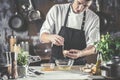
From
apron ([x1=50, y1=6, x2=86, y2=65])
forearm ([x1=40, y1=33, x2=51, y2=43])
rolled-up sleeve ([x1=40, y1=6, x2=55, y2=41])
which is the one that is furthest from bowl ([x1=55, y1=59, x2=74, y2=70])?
rolled-up sleeve ([x1=40, y1=6, x2=55, y2=41])

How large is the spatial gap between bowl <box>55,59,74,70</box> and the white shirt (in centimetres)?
35

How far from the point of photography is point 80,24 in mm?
4332

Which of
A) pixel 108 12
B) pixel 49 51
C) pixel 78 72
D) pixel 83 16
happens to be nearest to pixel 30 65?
pixel 49 51

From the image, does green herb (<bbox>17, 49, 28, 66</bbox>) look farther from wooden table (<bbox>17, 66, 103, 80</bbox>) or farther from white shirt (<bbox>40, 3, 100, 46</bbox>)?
white shirt (<bbox>40, 3, 100, 46</bbox>)

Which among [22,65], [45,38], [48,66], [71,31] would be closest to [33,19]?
[45,38]

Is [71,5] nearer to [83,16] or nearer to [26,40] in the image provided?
[83,16]

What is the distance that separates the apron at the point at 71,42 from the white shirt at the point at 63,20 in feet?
0.16

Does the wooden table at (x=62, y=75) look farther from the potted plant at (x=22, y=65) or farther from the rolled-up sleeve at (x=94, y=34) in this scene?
the rolled-up sleeve at (x=94, y=34)

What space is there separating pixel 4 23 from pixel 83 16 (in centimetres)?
105

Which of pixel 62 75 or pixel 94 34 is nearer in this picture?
pixel 62 75

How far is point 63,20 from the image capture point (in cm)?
434

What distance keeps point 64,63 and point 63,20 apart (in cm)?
57

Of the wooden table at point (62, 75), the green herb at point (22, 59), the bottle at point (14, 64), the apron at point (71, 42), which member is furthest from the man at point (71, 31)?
the bottle at point (14, 64)

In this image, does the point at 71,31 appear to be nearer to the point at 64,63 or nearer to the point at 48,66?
the point at 64,63
